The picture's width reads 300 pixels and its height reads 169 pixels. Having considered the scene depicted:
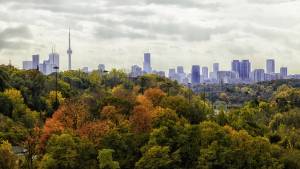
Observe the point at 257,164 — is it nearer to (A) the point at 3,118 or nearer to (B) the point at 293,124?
(A) the point at 3,118

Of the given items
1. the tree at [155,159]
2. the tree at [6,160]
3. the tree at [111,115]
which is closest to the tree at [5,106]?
the tree at [111,115]

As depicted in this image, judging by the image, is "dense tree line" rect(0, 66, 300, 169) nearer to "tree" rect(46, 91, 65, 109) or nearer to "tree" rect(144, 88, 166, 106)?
"tree" rect(144, 88, 166, 106)

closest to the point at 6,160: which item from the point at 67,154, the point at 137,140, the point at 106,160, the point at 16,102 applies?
the point at 67,154

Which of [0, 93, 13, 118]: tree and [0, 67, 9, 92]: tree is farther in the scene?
[0, 67, 9, 92]: tree

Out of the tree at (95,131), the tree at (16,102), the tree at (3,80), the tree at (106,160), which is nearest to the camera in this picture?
the tree at (106,160)

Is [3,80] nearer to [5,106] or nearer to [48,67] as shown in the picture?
[5,106]

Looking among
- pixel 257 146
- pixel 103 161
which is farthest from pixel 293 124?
pixel 103 161

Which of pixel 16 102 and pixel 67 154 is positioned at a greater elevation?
pixel 16 102

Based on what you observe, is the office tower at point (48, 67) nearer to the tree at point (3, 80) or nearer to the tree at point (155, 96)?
the tree at point (3, 80)

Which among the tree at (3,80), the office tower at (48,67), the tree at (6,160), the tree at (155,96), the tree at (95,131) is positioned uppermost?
the office tower at (48,67)

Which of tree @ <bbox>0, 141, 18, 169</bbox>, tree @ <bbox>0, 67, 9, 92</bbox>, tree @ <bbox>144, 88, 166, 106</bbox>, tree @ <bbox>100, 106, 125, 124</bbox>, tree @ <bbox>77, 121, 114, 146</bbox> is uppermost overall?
tree @ <bbox>0, 67, 9, 92</bbox>

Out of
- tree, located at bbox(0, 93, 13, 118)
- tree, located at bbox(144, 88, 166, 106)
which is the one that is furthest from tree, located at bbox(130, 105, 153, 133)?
tree, located at bbox(0, 93, 13, 118)
